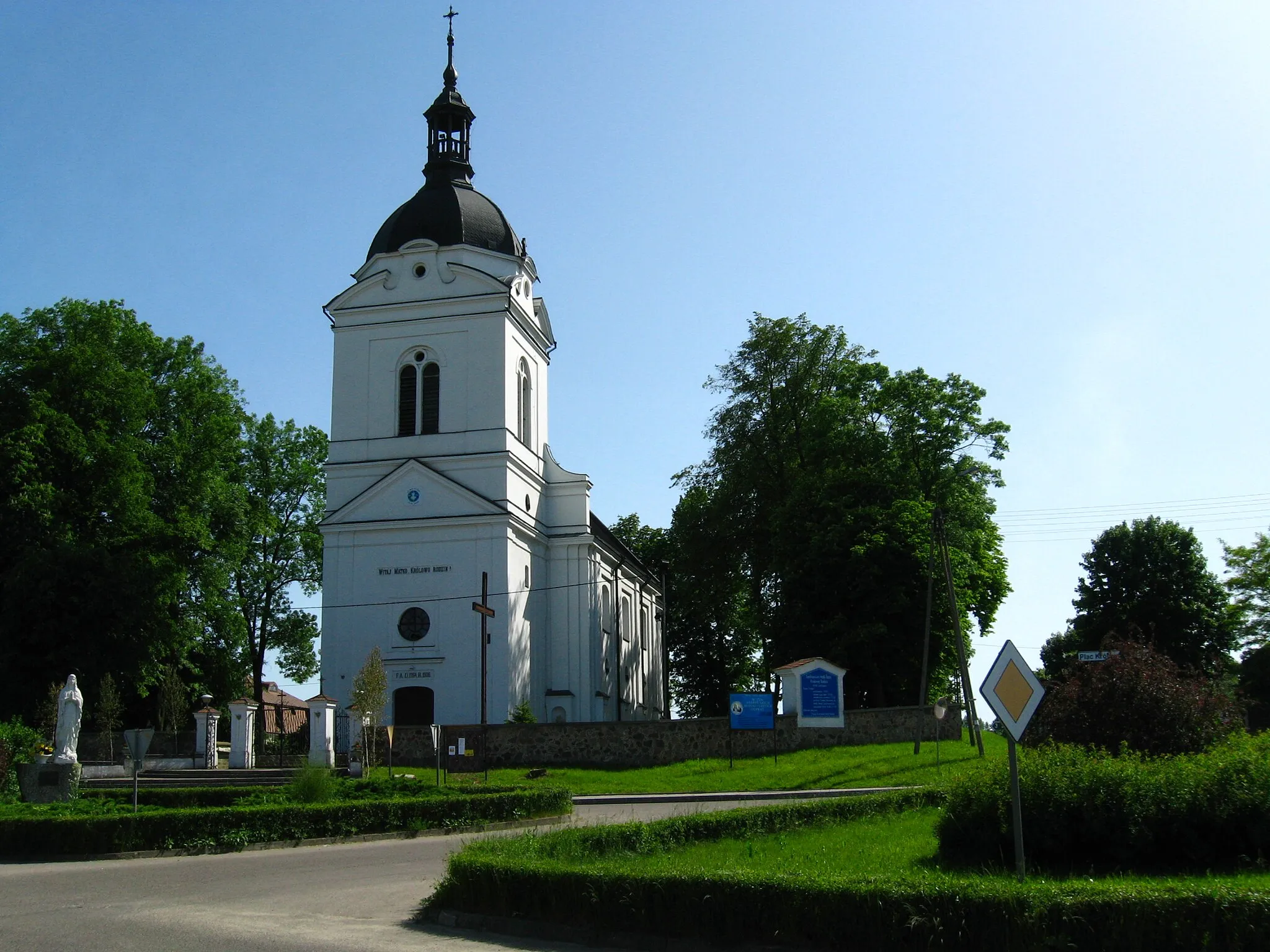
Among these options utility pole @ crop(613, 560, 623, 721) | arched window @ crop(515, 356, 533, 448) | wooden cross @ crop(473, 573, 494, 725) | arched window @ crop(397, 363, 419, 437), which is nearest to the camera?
Result: wooden cross @ crop(473, 573, 494, 725)

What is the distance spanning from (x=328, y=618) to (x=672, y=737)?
44.2 feet

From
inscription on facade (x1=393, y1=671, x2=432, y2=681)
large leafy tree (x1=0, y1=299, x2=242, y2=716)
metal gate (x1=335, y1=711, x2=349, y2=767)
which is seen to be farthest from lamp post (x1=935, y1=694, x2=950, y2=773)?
large leafy tree (x1=0, y1=299, x2=242, y2=716)

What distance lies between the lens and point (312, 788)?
2064 cm

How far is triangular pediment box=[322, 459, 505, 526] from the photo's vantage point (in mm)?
39250

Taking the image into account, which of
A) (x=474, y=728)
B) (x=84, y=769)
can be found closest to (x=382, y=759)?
(x=474, y=728)

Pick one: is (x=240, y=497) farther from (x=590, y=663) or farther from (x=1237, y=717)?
(x=1237, y=717)

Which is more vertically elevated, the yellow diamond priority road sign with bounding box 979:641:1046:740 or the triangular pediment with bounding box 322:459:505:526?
the triangular pediment with bounding box 322:459:505:526

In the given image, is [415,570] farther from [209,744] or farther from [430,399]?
[209,744]

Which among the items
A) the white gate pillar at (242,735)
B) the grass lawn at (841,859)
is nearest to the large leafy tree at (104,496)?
the white gate pillar at (242,735)

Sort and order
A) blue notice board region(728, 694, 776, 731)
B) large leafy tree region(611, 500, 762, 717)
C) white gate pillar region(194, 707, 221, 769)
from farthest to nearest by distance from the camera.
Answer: large leafy tree region(611, 500, 762, 717), white gate pillar region(194, 707, 221, 769), blue notice board region(728, 694, 776, 731)

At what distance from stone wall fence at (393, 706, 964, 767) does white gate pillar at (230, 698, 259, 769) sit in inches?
156

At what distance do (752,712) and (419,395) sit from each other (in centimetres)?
1777

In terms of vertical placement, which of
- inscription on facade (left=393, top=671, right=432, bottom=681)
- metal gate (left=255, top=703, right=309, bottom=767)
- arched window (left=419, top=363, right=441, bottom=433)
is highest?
arched window (left=419, top=363, right=441, bottom=433)

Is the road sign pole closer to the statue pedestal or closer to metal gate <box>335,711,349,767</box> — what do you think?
the statue pedestal
